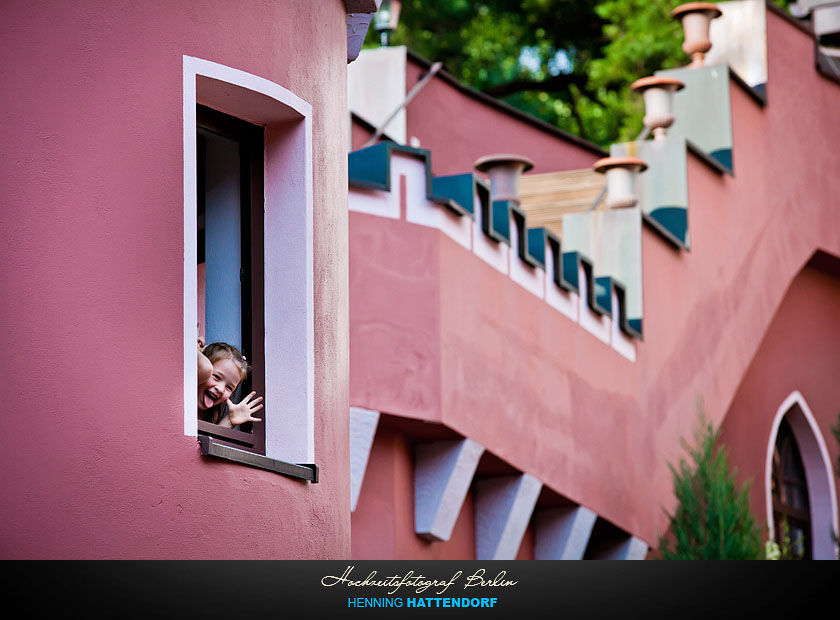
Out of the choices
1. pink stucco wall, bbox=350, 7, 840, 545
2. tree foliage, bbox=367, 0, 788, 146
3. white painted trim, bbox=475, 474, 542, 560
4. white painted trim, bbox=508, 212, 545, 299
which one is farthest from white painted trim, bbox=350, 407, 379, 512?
tree foliage, bbox=367, 0, 788, 146

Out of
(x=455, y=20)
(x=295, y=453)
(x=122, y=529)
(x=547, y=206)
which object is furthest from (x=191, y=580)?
(x=455, y=20)

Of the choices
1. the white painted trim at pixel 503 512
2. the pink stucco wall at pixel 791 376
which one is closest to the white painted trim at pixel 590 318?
the white painted trim at pixel 503 512

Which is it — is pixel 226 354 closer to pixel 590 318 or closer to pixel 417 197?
pixel 417 197

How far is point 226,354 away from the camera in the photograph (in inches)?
265

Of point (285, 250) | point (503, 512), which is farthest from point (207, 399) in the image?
point (503, 512)

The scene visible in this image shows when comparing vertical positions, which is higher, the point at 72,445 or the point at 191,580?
the point at 72,445

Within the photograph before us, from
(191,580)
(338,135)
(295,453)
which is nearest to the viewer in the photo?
(191,580)

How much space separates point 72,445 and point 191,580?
0.60 metres

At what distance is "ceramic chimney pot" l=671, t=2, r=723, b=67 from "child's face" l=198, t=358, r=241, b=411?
8.83 m

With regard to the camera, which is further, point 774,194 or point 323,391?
point 774,194

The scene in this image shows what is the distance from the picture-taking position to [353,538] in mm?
10234

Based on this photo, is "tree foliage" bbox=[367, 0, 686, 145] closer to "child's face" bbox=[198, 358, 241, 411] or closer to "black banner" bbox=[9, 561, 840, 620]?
"child's face" bbox=[198, 358, 241, 411]

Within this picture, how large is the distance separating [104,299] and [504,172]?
715 centimetres

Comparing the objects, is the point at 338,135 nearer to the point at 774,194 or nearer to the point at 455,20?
the point at 774,194
